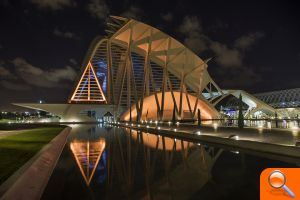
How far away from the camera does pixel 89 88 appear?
5978cm

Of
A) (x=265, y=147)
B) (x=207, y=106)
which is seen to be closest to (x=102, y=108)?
(x=207, y=106)

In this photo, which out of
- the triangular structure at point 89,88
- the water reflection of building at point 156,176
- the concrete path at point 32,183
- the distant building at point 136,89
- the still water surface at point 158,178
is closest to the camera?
the concrete path at point 32,183

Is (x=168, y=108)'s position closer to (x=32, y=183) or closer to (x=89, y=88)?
(x=89, y=88)

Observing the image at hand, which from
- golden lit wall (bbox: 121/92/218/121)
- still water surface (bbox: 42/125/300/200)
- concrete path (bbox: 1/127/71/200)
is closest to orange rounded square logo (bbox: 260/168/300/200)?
still water surface (bbox: 42/125/300/200)

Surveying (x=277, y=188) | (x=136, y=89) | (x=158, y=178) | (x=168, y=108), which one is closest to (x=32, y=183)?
(x=158, y=178)

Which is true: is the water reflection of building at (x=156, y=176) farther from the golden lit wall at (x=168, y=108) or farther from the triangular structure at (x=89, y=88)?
the triangular structure at (x=89, y=88)

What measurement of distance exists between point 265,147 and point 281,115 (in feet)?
185

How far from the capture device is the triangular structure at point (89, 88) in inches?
2333

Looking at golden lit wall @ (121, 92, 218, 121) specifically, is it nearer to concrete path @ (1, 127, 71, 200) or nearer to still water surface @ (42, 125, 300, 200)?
still water surface @ (42, 125, 300, 200)

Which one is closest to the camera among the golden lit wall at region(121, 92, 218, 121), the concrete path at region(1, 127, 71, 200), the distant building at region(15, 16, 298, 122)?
the concrete path at region(1, 127, 71, 200)

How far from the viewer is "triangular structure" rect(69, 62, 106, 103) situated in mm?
59250

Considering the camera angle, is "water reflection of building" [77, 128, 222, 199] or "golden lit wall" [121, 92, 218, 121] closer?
"water reflection of building" [77, 128, 222, 199]

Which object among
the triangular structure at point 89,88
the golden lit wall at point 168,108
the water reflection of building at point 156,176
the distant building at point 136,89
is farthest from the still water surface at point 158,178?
the triangular structure at point 89,88

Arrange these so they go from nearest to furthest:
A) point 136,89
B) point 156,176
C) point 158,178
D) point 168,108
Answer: point 158,178, point 156,176, point 136,89, point 168,108
